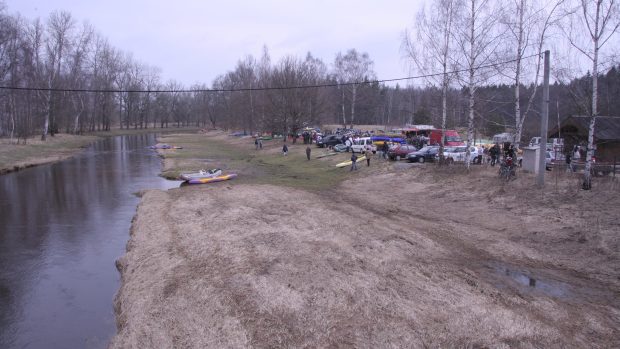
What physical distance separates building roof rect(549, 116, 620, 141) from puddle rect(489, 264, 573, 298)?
2172cm

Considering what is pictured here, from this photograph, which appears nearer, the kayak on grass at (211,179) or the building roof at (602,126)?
the building roof at (602,126)

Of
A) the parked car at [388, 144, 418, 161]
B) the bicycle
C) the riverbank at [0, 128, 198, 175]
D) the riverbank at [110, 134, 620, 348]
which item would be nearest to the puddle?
the riverbank at [110, 134, 620, 348]

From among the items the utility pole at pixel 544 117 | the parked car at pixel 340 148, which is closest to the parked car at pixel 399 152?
the parked car at pixel 340 148

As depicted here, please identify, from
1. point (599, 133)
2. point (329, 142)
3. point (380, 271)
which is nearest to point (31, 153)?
point (329, 142)

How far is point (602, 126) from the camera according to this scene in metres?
30.7

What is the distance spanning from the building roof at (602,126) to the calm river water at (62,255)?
27.7 metres

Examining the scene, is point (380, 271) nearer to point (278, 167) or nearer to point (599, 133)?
point (599, 133)

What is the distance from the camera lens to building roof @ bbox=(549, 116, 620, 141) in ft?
98.2

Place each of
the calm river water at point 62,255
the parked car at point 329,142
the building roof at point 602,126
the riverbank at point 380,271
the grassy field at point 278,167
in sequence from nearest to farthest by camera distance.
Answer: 1. the riverbank at point 380,271
2. the calm river water at point 62,255
3. the building roof at point 602,126
4. the grassy field at point 278,167
5. the parked car at point 329,142

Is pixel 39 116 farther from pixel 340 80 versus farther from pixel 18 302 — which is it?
pixel 18 302

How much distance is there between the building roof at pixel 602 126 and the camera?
29.9 m

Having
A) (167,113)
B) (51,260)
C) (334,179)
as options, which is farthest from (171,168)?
(167,113)

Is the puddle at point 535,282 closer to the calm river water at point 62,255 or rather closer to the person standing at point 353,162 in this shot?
the calm river water at point 62,255

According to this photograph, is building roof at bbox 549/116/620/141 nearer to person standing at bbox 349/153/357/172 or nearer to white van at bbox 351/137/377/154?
person standing at bbox 349/153/357/172
